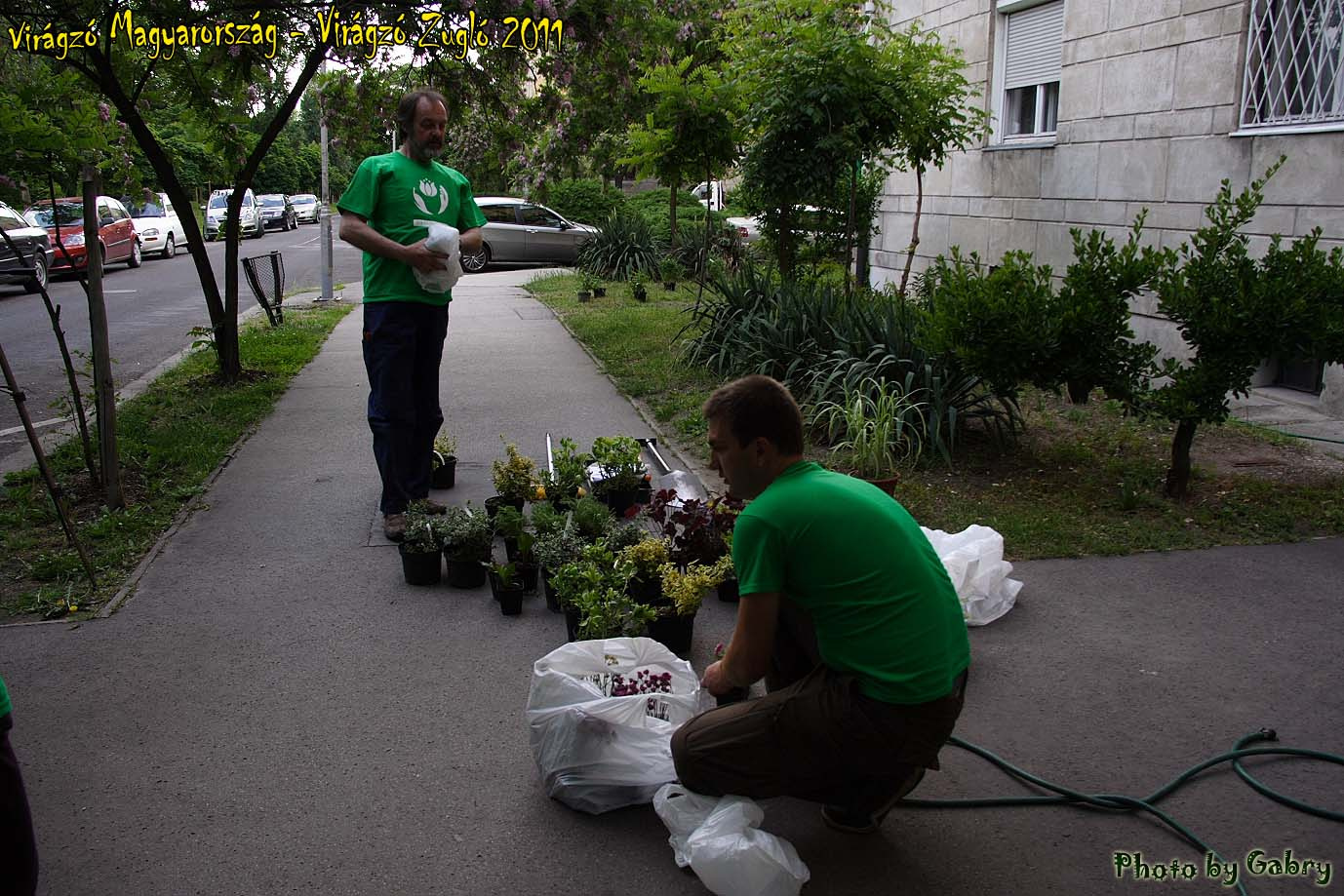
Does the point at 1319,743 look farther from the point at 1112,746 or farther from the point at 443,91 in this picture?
the point at 443,91

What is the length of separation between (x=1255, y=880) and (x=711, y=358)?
7273mm

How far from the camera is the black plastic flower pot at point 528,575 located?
4980 mm

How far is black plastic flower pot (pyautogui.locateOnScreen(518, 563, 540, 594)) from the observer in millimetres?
4980

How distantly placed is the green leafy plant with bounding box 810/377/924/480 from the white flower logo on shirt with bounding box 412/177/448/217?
8.80 ft

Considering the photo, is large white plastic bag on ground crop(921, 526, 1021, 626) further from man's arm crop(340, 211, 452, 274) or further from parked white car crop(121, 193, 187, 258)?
parked white car crop(121, 193, 187, 258)

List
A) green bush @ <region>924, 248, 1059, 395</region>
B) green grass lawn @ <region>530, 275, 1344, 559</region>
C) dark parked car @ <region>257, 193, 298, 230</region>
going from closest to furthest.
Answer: green grass lawn @ <region>530, 275, 1344, 559</region> → green bush @ <region>924, 248, 1059, 395</region> → dark parked car @ <region>257, 193, 298, 230</region>

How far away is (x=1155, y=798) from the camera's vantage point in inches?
133

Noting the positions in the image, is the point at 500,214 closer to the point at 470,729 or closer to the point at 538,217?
the point at 538,217

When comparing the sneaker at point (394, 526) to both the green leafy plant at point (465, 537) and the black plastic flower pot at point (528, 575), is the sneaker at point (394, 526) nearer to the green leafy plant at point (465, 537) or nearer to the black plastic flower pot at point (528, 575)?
the green leafy plant at point (465, 537)

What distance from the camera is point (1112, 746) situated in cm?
371

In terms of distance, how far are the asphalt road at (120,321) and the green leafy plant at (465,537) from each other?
10.4 ft

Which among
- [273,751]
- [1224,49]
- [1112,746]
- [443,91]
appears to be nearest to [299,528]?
[273,751]

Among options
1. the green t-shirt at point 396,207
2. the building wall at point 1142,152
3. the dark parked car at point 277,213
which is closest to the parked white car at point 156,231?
the dark parked car at point 277,213

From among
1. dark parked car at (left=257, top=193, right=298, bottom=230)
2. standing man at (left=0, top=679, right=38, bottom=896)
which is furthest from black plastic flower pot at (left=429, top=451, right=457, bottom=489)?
dark parked car at (left=257, top=193, right=298, bottom=230)
